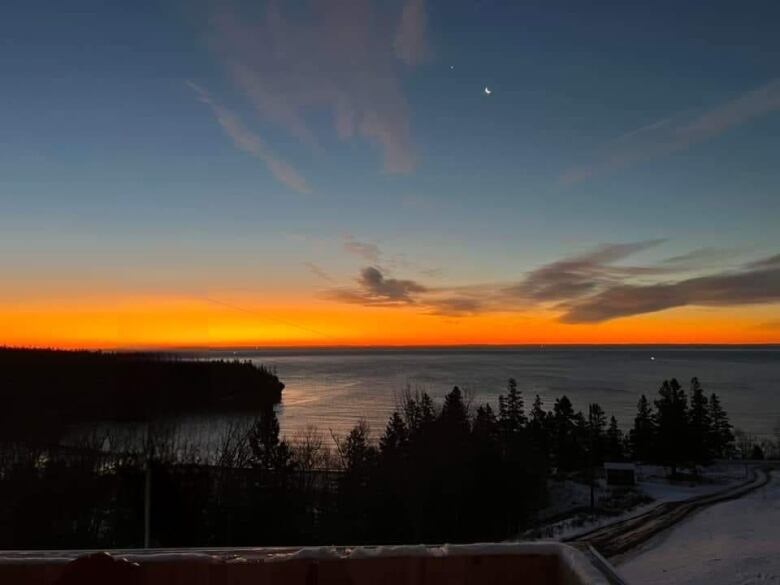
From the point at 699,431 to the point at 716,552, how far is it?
28.9 m

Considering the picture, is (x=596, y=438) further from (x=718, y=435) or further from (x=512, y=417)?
(x=718, y=435)

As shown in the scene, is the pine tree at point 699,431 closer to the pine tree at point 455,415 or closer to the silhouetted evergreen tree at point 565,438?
the silhouetted evergreen tree at point 565,438

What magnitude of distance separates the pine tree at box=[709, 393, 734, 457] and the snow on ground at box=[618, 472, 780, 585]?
2053 centimetres

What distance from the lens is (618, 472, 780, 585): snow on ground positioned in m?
16.8

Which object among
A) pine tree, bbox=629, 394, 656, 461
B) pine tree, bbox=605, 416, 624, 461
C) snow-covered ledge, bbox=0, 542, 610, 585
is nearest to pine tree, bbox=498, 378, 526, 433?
pine tree, bbox=605, 416, 624, 461

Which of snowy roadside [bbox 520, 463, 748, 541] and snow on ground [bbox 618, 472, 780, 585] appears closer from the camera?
snow on ground [bbox 618, 472, 780, 585]

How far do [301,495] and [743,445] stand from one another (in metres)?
44.0

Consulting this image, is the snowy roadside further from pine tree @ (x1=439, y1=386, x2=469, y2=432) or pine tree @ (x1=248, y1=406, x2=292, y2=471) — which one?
pine tree @ (x1=248, y1=406, x2=292, y2=471)

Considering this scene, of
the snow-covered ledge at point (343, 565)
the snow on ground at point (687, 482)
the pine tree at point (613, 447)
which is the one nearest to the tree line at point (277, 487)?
the snow on ground at point (687, 482)

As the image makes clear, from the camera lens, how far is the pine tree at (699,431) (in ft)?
147

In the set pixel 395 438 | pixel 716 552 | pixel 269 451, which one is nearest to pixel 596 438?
pixel 395 438

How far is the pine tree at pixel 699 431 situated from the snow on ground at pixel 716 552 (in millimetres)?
16174

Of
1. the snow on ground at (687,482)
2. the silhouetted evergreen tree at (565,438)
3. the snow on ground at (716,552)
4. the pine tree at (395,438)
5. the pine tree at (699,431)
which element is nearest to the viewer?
the snow on ground at (716,552)

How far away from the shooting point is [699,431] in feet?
151
